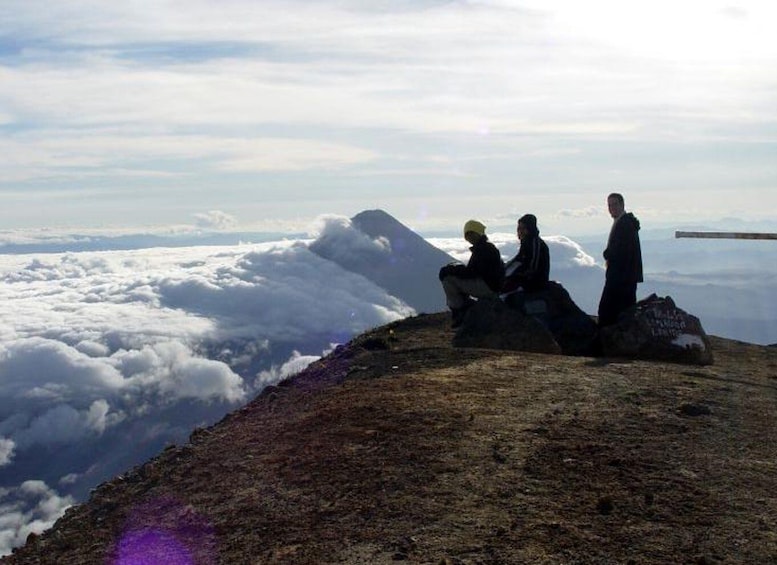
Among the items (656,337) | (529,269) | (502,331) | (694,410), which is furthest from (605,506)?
(529,269)

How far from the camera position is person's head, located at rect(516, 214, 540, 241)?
679 inches

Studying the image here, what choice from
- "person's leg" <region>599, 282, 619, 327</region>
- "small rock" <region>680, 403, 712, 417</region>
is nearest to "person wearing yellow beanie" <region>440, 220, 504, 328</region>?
"person's leg" <region>599, 282, 619, 327</region>

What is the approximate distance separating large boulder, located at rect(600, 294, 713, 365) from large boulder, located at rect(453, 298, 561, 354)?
1253mm

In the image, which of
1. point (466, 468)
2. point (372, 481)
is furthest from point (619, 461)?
point (372, 481)

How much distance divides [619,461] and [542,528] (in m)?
2.10

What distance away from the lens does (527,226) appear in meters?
17.3

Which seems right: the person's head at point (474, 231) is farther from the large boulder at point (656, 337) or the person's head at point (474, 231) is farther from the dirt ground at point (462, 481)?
the dirt ground at point (462, 481)

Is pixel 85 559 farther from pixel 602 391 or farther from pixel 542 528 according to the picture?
pixel 602 391

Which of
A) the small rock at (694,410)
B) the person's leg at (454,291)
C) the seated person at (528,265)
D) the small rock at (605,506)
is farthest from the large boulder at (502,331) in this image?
the small rock at (605,506)

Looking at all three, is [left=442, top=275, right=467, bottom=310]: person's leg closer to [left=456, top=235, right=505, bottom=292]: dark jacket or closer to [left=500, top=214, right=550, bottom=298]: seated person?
[left=456, top=235, right=505, bottom=292]: dark jacket

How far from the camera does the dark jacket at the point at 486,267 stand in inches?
687

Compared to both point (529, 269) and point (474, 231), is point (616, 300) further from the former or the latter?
point (474, 231)

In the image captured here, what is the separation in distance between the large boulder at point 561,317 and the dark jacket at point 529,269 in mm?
184

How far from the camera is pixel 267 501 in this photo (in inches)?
318
